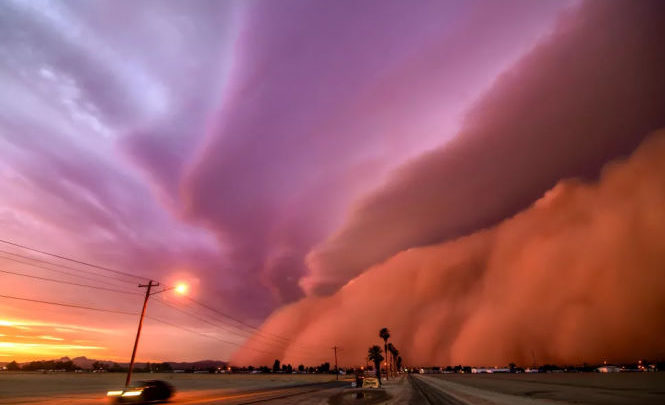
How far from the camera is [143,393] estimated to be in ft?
98.5

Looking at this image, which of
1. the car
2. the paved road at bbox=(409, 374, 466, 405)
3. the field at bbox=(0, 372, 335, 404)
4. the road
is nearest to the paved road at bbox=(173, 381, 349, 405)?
the car

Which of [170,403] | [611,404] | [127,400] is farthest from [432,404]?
[127,400]

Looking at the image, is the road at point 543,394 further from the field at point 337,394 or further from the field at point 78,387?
the field at point 78,387

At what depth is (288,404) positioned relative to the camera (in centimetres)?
3102

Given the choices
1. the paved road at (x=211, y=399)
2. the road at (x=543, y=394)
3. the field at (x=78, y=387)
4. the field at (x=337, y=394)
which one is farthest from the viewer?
the road at (x=543, y=394)

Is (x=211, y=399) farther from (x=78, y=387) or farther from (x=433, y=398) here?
(x=78, y=387)

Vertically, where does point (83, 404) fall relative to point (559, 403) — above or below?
above

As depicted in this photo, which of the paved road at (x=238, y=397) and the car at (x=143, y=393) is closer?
the car at (x=143, y=393)

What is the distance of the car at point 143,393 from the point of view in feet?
95.0

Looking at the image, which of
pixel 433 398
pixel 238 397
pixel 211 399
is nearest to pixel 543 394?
pixel 433 398

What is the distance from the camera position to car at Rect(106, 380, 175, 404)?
29.0m

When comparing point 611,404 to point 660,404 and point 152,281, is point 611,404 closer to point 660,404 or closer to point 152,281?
Result: point 660,404

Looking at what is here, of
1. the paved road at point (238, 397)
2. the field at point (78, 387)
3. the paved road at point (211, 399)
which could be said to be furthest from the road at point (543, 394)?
the field at point (78, 387)

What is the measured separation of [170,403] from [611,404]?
4337 cm
